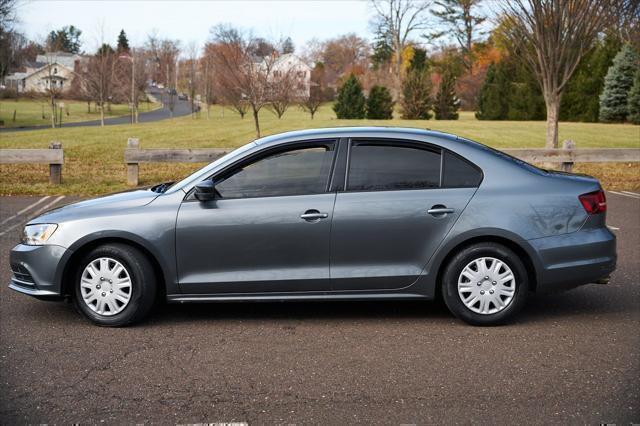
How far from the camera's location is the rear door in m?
5.44

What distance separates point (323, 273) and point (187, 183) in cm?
127

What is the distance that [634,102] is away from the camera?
41125 millimetres

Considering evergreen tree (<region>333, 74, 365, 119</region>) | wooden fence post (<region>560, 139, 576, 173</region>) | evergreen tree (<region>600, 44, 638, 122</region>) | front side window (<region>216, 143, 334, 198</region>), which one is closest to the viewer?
front side window (<region>216, 143, 334, 198</region>)

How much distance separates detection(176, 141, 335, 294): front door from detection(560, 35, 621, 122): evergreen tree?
43.4 metres

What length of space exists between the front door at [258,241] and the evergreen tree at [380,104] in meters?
42.5

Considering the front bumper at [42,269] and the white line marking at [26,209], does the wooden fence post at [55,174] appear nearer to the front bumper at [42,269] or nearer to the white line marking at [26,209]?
the white line marking at [26,209]

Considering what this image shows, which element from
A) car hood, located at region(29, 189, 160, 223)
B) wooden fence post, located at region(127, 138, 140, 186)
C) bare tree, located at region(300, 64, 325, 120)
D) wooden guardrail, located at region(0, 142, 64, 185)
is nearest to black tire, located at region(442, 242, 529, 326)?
car hood, located at region(29, 189, 160, 223)

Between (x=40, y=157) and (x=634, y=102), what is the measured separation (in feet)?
118

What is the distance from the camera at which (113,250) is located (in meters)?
5.45

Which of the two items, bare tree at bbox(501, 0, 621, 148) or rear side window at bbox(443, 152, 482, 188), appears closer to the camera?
rear side window at bbox(443, 152, 482, 188)

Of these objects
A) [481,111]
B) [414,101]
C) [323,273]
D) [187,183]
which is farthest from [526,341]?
[481,111]

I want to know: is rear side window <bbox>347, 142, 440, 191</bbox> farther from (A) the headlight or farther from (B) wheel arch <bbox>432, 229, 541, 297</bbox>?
(A) the headlight

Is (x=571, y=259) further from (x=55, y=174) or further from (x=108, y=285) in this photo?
(x=55, y=174)

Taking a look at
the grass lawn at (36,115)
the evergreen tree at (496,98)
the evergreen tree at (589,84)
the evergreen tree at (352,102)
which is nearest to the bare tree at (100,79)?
the grass lawn at (36,115)
